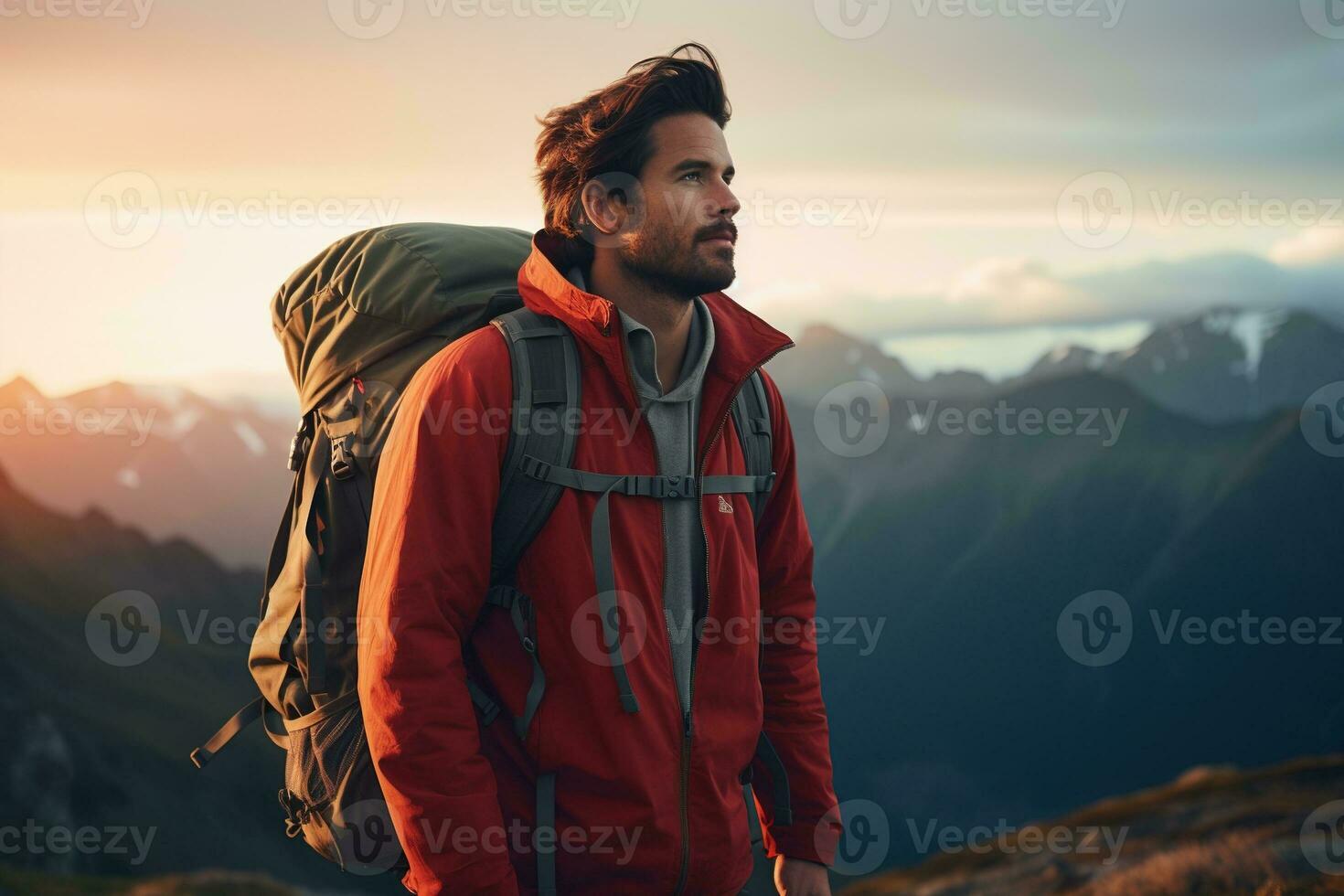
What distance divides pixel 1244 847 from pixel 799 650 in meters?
4.17

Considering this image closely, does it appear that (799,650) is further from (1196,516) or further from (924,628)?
(1196,516)

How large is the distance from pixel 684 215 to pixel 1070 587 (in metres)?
7.13

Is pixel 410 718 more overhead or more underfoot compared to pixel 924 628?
more overhead

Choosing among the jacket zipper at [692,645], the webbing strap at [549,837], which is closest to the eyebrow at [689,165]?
the jacket zipper at [692,645]

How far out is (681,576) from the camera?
7.23 feet

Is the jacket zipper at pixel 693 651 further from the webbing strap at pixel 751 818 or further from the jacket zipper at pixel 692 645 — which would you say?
the webbing strap at pixel 751 818

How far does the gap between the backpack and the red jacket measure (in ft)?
0.21

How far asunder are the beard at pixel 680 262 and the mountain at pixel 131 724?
610 cm

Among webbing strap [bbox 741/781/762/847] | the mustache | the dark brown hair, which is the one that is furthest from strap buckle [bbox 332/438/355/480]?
webbing strap [bbox 741/781/762/847]

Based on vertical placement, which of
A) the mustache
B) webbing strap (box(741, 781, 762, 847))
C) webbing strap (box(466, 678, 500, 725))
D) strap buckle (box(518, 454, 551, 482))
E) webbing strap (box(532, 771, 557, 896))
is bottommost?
webbing strap (box(741, 781, 762, 847))

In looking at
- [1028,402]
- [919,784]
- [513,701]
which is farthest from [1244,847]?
[513,701]

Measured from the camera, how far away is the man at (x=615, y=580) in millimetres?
1939

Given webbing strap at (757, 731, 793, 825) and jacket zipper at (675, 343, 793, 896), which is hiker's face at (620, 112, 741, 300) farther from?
webbing strap at (757, 731, 793, 825)

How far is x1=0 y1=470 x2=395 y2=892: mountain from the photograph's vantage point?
756cm
